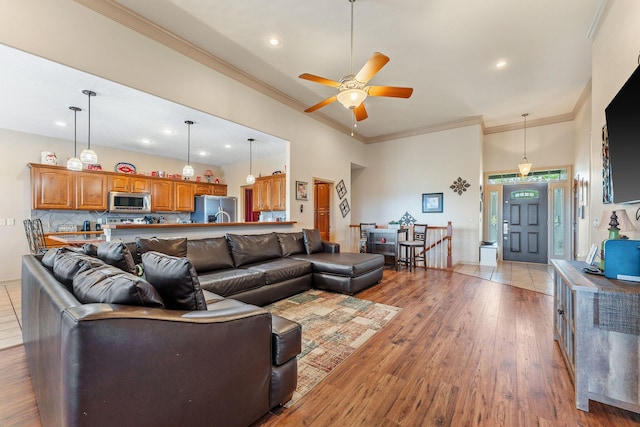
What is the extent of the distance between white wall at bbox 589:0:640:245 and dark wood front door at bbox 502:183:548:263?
4.08m

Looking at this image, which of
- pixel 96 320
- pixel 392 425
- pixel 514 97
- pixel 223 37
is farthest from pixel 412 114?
pixel 96 320

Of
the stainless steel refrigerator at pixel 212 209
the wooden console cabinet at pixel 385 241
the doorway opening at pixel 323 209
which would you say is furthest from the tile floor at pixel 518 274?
the stainless steel refrigerator at pixel 212 209

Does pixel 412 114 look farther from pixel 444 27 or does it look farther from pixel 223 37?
pixel 223 37

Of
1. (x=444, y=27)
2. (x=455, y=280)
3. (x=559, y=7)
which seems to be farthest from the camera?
(x=455, y=280)

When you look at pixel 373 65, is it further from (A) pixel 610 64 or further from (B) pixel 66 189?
(B) pixel 66 189

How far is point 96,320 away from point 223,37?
3.82m

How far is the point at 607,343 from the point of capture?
157cm

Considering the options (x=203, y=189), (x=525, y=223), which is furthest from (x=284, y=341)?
(x=525, y=223)

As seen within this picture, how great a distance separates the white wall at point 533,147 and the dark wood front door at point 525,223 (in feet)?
1.99

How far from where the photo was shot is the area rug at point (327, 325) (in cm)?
205

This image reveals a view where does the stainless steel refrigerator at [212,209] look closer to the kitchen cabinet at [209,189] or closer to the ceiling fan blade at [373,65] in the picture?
the kitchen cabinet at [209,189]

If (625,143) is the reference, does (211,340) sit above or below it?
below

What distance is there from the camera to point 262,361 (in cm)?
148

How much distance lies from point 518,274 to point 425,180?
299 cm
